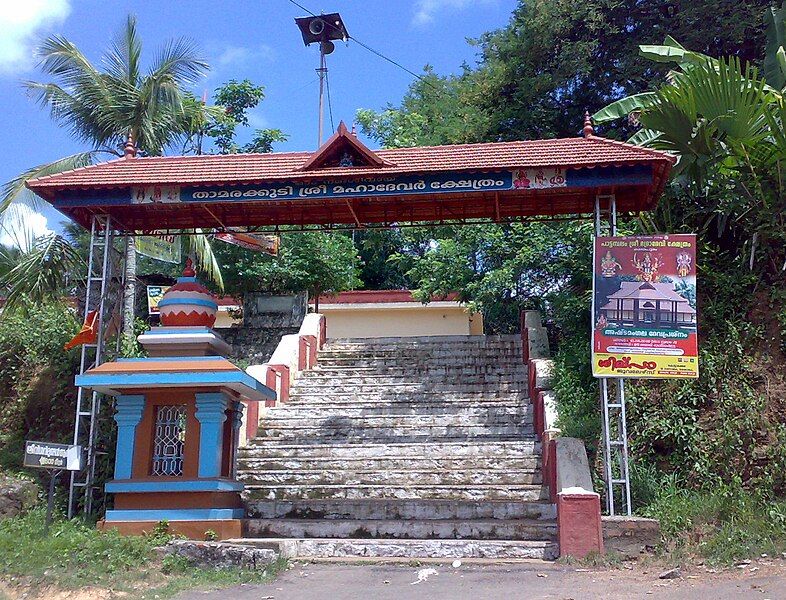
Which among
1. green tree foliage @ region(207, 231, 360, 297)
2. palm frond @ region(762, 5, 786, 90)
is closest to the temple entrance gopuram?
palm frond @ region(762, 5, 786, 90)

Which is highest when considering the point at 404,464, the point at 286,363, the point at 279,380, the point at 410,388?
the point at 286,363

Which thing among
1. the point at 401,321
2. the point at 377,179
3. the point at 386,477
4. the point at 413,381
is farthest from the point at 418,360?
the point at 401,321

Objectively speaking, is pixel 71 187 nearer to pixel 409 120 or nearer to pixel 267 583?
pixel 267 583

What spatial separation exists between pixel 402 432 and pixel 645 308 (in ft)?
13.5

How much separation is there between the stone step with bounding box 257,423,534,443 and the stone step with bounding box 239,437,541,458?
220 mm

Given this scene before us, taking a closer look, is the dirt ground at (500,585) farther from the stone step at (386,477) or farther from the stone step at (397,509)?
the stone step at (386,477)

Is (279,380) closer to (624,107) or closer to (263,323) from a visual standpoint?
(263,323)

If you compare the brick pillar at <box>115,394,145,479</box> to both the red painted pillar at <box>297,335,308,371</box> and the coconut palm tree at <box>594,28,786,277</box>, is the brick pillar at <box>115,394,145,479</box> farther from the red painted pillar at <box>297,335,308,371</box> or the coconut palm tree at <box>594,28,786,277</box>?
the coconut palm tree at <box>594,28,786,277</box>

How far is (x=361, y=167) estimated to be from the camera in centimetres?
1171

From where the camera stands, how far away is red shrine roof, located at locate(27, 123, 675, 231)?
11.3 meters

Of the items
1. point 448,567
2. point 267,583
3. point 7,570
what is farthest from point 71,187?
point 448,567

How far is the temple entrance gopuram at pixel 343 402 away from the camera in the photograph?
9.89 meters

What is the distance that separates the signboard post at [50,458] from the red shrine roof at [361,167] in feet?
12.5

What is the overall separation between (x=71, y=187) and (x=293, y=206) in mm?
3319
